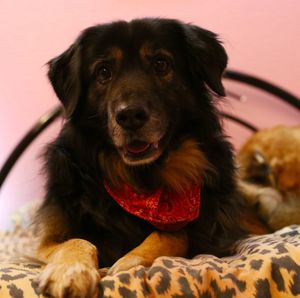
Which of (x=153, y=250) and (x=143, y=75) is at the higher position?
(x=143, y=75)

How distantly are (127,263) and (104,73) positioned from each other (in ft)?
2.10

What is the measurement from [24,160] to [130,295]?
2120 mm

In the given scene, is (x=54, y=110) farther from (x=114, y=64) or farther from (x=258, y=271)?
(x=258, y=271)

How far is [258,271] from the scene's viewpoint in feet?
3.45

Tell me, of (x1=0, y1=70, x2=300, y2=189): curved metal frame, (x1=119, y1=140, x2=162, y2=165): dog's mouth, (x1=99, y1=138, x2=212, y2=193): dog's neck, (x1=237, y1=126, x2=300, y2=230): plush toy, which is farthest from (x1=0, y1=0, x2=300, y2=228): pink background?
(x1=119, y1=140, x2=162, y2=165): dog's mouth

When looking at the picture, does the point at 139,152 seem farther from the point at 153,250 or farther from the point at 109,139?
the point at 153,250

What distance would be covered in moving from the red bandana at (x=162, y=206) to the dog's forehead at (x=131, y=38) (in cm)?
45

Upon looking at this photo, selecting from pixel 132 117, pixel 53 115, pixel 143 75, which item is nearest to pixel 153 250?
pixel 132 117

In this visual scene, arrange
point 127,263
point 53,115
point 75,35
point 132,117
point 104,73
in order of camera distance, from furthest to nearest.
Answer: point 75,35 → point 53,115 → point 104,73 → point 132,117 → point 127,263

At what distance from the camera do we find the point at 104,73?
4.75ft

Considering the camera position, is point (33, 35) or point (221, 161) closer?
point (221, 161)

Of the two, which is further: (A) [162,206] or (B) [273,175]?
(B) [273,175]

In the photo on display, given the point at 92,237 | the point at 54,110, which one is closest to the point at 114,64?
the point at 92,237

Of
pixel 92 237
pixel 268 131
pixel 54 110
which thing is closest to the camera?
pixel 92 237
